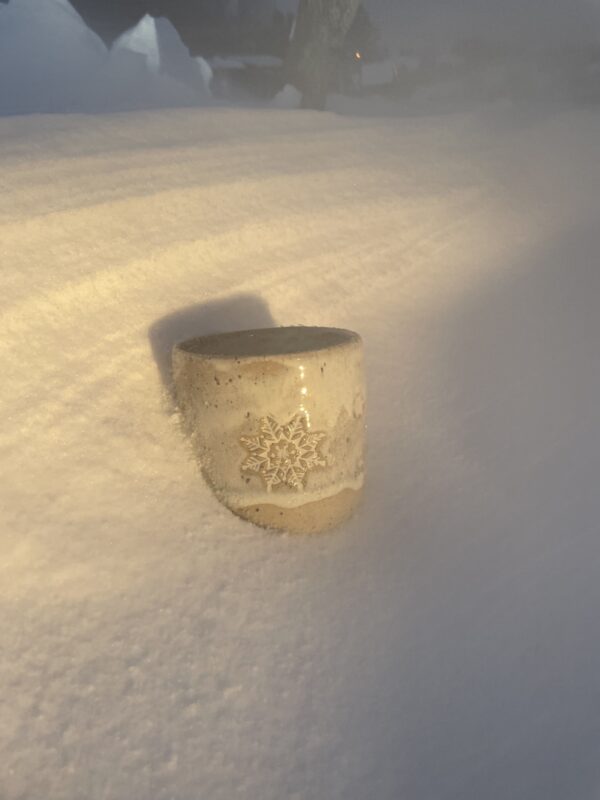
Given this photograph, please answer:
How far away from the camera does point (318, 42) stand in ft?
11.0

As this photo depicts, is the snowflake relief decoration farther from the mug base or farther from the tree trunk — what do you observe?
the tree trunk

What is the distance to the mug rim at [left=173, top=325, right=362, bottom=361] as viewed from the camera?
1281 mm

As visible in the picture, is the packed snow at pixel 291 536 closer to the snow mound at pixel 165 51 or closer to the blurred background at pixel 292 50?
the blurred background at pixel 292 50

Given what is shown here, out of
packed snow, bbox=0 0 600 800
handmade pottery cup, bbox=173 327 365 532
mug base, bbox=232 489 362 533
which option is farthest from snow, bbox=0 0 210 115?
mug base, bbox=232 489 362 533

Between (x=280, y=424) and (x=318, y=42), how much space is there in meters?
2.59

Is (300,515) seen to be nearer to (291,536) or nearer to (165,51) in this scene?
(291,536)

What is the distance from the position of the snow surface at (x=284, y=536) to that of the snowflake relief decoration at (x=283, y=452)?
0.33 feet

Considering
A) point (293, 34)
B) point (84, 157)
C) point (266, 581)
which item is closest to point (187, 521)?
point (266, 581)

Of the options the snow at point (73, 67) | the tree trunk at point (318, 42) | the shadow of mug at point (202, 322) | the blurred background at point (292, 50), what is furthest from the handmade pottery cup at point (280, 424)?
the tree trunk at point (318, 42)

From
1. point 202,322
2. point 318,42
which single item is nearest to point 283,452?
point 202,322

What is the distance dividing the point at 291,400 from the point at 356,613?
0.35 meters

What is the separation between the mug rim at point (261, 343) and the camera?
128 cm

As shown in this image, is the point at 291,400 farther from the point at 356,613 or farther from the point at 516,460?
the point at 516,460

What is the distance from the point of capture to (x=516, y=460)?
1.59m
